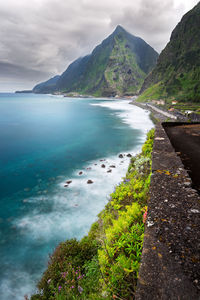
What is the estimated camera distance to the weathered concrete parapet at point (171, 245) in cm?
183

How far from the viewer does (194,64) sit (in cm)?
12800

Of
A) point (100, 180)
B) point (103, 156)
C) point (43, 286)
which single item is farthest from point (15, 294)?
point (103, 156)

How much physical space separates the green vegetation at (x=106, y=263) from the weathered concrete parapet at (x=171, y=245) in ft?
1.77

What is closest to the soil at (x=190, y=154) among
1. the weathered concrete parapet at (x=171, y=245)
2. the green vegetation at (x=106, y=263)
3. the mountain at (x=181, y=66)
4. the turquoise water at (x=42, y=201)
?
the weathered concrete parapet at (x=171, y=245)

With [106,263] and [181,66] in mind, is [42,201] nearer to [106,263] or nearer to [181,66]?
[106,263]

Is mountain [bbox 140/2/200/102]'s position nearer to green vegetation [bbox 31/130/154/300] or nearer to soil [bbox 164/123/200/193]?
soil [bbox 164/123/200/193]

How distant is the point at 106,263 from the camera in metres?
3.37

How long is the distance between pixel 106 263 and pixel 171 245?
1.68 metres

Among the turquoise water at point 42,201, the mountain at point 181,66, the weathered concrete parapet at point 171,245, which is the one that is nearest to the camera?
the weathered concrete parapet at point 171,245

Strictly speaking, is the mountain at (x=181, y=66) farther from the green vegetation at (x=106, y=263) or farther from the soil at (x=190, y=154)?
the green vegetation at (x=106, y=263)

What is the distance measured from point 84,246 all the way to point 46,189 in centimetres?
1273

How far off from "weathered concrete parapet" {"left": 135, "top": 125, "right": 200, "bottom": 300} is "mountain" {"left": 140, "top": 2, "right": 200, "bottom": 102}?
9986cm

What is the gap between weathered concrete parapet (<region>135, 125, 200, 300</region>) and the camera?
1832 millimetres

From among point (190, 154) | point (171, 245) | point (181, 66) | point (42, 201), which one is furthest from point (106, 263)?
point (181, 66)
